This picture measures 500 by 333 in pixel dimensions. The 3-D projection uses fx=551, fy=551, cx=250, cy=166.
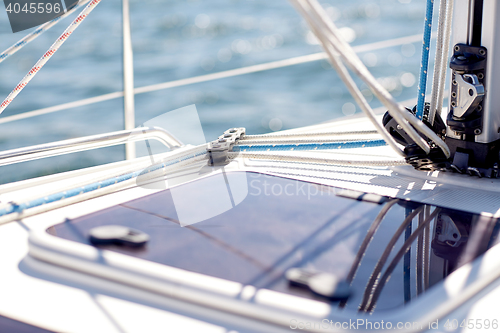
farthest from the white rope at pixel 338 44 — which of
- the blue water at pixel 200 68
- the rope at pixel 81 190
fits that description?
the blue water at pixel 200 68

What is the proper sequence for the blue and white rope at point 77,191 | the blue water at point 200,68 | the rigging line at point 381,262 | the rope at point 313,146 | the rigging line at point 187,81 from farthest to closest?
the blue water at point 200,68
the rigging line at point 187,81
the rope at point 313,146
the blue and white rope at point 77,191
the rigging line at point 381,262

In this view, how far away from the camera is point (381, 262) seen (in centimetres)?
62

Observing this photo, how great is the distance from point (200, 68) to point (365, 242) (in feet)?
21.6

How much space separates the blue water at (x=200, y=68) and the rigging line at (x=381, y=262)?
3.64 m

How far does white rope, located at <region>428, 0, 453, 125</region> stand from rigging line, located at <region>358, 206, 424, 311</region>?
0.22 m

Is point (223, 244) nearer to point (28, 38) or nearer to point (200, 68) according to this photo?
point (28, 38)

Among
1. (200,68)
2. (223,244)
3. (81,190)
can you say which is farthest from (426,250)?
(200,68)

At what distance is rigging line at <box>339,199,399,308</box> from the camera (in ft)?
1.91

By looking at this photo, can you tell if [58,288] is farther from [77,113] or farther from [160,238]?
[77,113]

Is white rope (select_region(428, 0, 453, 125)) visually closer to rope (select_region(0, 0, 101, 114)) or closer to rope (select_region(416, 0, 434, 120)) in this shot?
rope (select_region(416, 0, 434, 120))

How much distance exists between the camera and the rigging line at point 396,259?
1.80 feet

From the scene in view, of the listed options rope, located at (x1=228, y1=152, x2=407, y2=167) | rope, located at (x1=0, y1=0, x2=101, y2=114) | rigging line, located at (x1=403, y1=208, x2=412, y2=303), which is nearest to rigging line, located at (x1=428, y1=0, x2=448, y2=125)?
rope, located at (x1=228, y1=152, x2=407, y2=167)

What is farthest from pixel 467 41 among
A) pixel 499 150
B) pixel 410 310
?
pixel 410 310

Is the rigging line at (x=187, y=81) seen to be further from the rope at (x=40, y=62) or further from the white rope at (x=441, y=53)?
the white rope at (x=441, y=53)
